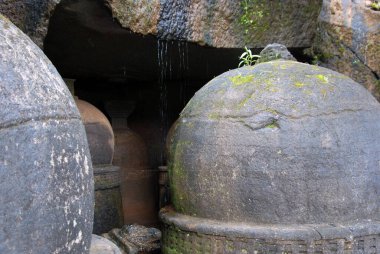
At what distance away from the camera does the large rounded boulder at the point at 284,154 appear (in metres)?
3.20

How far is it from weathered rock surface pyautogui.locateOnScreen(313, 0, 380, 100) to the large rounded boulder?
2593 millimetres

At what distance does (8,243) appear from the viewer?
5.56 ft

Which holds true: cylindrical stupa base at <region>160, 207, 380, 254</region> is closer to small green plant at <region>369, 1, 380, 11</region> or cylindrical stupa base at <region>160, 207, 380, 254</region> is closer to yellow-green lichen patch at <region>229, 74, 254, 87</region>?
yellow-green lichen patch at <region>229, 74, 254, 87</region>

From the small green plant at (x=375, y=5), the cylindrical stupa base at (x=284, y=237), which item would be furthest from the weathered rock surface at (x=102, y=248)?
the small green plant at (x=375, y=5)

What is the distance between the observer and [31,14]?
409 cm

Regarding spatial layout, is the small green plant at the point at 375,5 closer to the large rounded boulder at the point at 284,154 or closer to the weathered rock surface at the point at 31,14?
the large rounded boulder at the point at 284,154

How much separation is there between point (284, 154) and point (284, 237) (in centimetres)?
56

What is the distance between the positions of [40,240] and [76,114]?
61 centimetres

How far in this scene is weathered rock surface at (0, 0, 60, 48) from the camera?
403cm

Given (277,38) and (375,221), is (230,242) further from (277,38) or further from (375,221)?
(277,38)

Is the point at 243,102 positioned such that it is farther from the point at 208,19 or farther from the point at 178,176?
the point at 208,19

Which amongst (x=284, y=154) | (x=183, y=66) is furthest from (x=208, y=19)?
(x=284, y=154)

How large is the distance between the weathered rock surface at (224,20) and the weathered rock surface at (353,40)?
9.2 inches

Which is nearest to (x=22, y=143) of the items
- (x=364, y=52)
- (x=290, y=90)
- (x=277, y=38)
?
(x=290, y=90)
